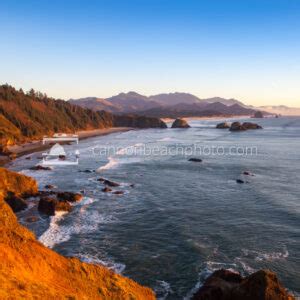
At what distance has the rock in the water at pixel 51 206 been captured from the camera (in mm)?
33875

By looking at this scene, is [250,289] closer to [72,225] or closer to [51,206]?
[72,225]

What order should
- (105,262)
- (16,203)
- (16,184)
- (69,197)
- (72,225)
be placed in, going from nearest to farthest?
1. (105,262)
2. (72,225)
3. (16,203)
4. (69,197)
5. (16,184)

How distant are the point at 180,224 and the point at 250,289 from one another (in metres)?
14.7

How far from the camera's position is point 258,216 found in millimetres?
32344

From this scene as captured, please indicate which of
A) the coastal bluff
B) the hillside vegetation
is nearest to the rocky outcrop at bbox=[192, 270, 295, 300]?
the coastal bluff

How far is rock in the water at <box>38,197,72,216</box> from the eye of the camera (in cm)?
3388

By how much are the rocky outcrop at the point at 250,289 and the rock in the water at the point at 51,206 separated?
789 inches

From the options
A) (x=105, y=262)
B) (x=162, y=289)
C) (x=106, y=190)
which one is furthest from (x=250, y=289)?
(x=106, y=190)

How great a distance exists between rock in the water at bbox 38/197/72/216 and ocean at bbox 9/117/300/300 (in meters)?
0.80

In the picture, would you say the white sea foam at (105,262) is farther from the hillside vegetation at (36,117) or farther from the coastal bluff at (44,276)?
the hillside vegetation at (36,117)

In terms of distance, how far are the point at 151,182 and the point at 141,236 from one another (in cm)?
2066

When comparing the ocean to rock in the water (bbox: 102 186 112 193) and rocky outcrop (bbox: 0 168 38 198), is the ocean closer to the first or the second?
rock in the water (bbox: 102 186 112 193)

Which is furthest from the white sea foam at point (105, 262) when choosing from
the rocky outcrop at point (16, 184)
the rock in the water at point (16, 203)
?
the rocky outcrop at point (16, 184)

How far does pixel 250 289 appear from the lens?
52.5 ft
